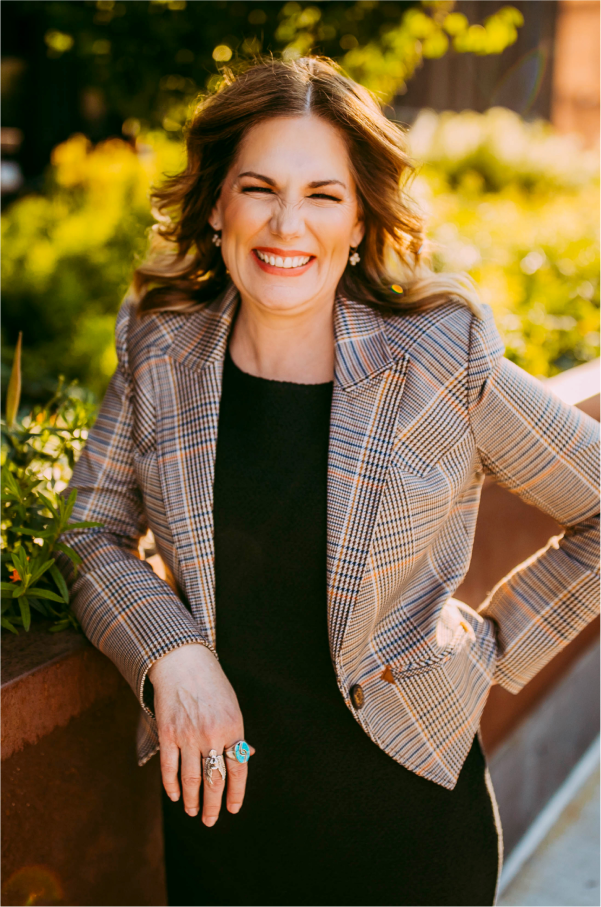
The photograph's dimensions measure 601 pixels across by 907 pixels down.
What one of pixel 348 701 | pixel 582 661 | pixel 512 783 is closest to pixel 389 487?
pixel 348 701

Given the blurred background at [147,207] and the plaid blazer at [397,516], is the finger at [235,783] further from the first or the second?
the blurred background at [147,207]

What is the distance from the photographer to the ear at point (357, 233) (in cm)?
189

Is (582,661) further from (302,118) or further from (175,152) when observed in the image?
(175,152)

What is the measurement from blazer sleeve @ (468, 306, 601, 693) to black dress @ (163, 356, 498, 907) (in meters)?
0.32

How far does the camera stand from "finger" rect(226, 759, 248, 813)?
1.53 meters

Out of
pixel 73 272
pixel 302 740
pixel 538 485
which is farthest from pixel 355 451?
pixel 73 272

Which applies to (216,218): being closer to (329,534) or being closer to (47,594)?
(329,534)

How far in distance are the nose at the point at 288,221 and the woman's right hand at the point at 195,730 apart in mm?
887

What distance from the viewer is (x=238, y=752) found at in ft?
4.99

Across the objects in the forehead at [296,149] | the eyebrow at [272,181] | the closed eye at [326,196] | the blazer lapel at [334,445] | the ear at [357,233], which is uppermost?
the forehead at [296,149]

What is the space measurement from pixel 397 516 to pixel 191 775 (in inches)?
24.3

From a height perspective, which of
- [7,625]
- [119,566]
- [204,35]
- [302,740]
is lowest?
[302,740]

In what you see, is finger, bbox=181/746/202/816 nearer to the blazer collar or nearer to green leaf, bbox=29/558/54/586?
green leaf, bbox=29/558/54/586

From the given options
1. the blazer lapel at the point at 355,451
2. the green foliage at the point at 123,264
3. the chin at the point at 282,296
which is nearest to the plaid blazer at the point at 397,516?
the blazer lapel at the point at 355,451
